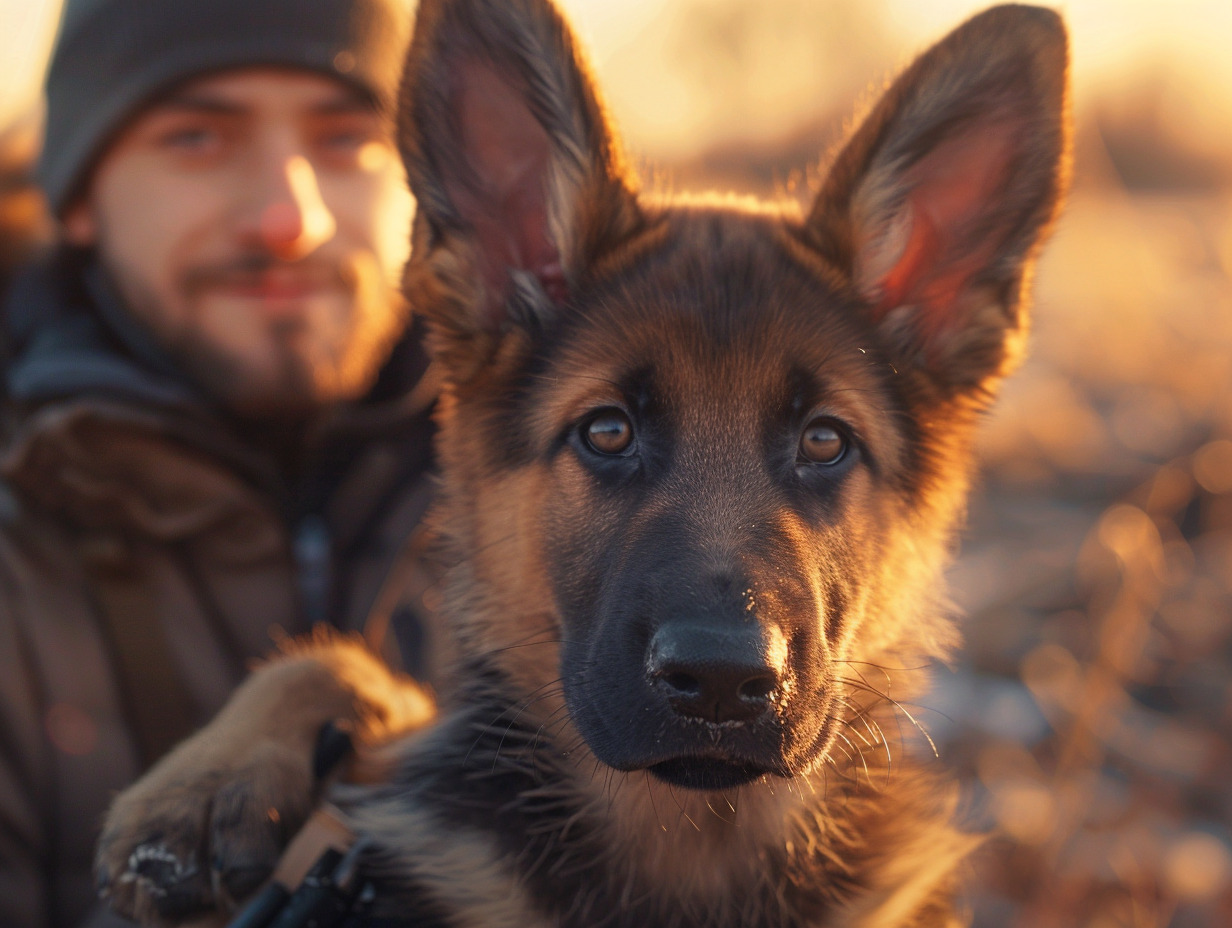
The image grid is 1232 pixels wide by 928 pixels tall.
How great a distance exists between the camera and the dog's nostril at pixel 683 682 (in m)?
1.92

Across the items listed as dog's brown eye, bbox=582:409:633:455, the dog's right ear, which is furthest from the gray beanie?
dog's brown eye, bbox=582:409:633:455

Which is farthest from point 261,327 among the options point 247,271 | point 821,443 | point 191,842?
point 821,443

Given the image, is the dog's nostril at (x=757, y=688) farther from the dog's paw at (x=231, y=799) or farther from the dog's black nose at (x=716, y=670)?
the dog's paw at (x=231, y=799)

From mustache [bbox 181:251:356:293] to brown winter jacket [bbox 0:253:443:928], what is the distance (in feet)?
1.10

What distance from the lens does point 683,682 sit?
1934mm

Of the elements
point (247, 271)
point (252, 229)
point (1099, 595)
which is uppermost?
point (252, 229)

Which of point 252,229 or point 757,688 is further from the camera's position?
point 252,229

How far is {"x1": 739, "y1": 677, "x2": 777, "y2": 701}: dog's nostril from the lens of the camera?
193cm

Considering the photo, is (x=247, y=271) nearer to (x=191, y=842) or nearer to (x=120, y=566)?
(x=120, y=566)

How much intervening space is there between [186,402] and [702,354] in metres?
2.01

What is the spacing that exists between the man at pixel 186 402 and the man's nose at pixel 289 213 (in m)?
0.01

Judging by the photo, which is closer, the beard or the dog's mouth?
the dog's mouth

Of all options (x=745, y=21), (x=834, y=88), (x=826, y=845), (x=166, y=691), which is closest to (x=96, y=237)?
(x=166, y=691)

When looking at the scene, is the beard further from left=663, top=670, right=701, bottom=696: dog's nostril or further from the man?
left=663, top=670, right=701, bottom=696: dog's nostril
